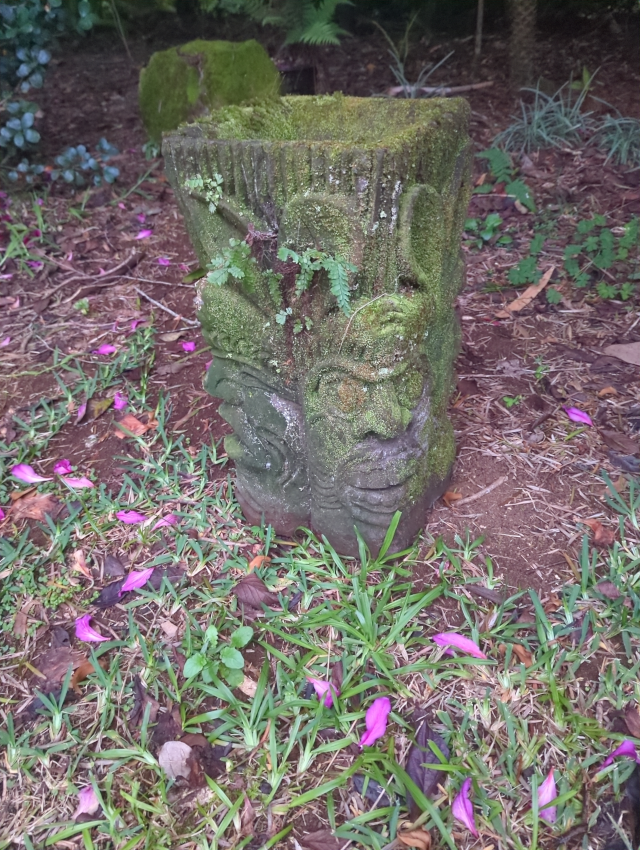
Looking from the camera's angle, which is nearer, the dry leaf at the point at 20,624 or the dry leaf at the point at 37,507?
the dry leaf at the point at 20,624

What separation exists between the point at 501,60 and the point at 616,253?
2330 mm

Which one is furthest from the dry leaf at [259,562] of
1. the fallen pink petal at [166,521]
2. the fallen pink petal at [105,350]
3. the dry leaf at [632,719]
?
the fallen pink petal at [105,350]

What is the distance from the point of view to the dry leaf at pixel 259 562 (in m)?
1.98

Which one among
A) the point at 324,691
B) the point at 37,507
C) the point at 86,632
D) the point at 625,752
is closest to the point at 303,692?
the point at 324,691

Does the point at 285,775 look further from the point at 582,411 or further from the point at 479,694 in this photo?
the point at 582,411

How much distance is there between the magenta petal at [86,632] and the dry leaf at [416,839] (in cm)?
97

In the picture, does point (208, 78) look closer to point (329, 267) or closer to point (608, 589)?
point (329, 267)

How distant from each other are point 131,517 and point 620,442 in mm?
1739

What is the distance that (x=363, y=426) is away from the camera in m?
1.70

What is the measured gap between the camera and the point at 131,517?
2.20 m

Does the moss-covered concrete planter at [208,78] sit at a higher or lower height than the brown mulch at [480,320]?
higher

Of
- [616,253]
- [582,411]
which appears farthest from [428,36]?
[582,411]

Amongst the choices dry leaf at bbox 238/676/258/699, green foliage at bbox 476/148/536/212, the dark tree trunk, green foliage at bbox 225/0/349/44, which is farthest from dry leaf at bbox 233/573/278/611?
the dark tree trunk

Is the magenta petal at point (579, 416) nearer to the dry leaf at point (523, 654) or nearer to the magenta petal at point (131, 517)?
the dry leaf at point (523, 654)
